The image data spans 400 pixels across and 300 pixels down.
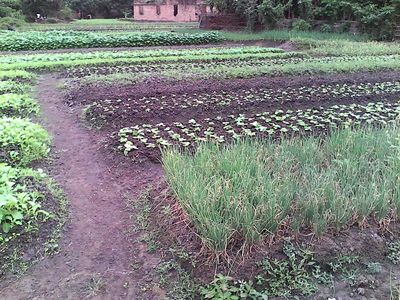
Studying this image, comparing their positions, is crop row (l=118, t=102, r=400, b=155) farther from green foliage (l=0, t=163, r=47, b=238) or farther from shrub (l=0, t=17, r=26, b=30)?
shrub (l=0, t=17, r=26, b=30)

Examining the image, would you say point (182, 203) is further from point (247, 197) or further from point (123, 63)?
point (123, 63)

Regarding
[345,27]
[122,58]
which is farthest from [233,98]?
[345,27]

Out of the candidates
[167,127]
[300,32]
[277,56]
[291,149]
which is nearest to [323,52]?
[277,56]

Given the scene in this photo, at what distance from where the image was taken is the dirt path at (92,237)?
2.84m

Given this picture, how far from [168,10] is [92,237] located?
32.5m

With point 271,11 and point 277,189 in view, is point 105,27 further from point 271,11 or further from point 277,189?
point 277,189

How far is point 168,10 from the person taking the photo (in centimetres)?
3359

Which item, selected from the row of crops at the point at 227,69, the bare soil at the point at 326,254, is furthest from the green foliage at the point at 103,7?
the bare soil at the point at 326,254

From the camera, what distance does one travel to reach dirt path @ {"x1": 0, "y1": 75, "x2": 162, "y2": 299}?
9.31 ft

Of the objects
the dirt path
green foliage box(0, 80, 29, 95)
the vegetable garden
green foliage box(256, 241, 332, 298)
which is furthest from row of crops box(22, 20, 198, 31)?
green foliage box(256, 241, 332, 298)

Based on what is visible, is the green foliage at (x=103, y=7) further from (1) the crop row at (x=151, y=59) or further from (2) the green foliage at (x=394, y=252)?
(2) the green foliage at (x=394, y=252)

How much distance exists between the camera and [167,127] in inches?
225

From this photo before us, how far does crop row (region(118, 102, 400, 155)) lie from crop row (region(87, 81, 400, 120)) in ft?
2.16

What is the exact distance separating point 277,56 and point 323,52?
76.0 inches
